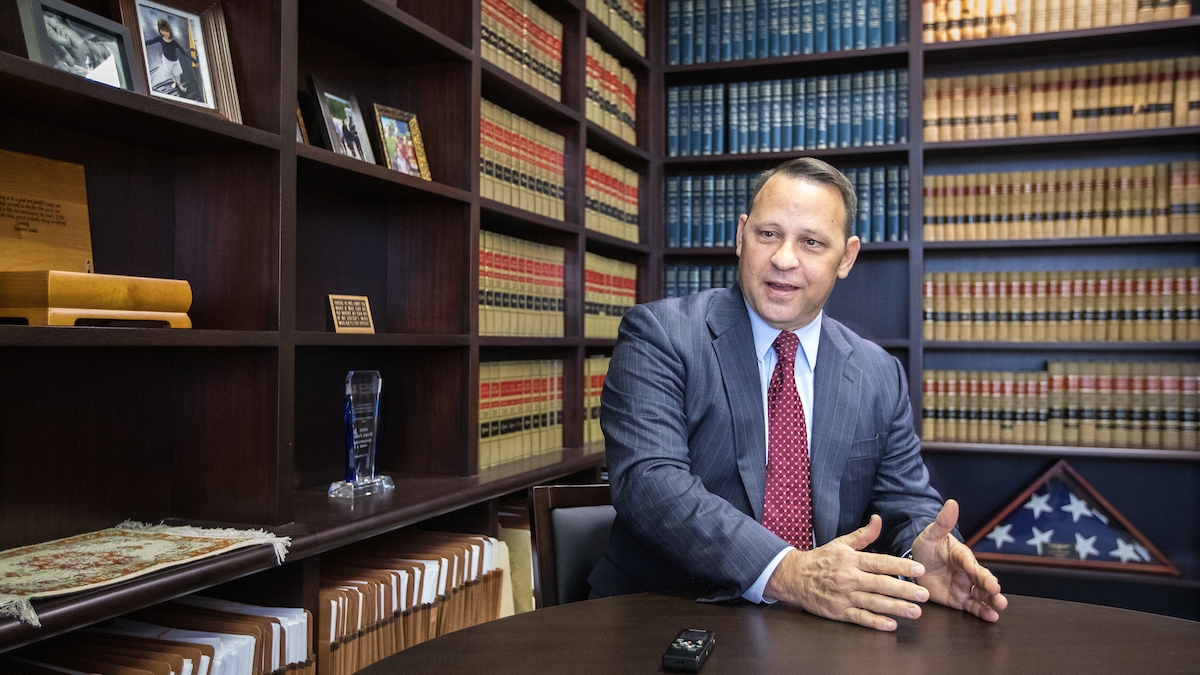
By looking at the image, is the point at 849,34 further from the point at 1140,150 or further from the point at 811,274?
the point at 811,274

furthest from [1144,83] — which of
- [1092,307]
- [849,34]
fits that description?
[849,34]

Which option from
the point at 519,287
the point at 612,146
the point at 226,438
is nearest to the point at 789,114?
the point at 612,146

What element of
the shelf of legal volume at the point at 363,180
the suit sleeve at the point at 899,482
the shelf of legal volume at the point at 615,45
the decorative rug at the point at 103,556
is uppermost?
the shelf of legal volume at the point at 615,45

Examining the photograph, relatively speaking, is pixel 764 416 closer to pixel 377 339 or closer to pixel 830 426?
pixel 830 426

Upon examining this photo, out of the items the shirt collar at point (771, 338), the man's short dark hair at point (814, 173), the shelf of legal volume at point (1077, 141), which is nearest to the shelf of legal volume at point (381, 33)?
the man's short dark hair at point (814, 173)

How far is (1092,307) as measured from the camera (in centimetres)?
331

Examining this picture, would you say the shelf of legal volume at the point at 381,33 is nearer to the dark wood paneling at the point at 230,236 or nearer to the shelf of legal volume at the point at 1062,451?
the dark wood paneling at the point at 230,236

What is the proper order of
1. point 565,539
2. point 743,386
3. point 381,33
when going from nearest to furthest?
point 565,539, point 743,386, point 381,33

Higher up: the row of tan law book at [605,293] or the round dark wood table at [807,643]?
the row of tan law book at [605,293]

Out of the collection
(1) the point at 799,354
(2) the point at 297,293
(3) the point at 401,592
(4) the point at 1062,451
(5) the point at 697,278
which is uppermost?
(5) the point at 697,278

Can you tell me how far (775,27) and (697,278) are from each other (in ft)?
3.57

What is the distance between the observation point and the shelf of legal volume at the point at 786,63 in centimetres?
349

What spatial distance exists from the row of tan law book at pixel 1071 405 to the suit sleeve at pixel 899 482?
180cm

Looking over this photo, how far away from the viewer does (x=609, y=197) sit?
3.42 m
